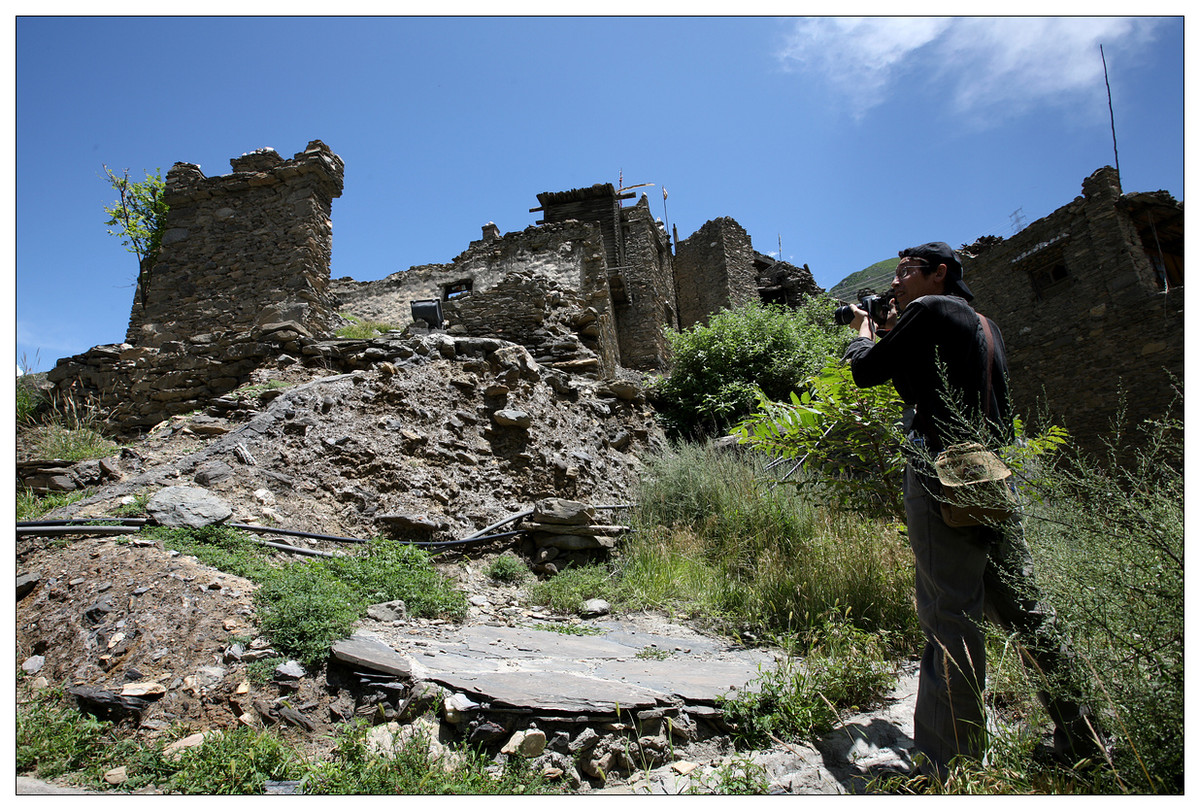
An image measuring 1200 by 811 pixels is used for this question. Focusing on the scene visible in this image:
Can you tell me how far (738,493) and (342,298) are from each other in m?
10.2

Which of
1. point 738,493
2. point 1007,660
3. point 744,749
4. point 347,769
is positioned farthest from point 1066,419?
point 347,769

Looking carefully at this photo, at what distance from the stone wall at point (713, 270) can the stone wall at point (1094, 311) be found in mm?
7831

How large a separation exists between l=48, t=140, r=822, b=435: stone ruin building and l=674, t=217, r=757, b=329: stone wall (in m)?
5.70

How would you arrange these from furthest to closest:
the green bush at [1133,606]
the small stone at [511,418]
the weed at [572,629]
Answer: the small stone at [511,418], the weed at [572,629], the green bush at [1133,606]

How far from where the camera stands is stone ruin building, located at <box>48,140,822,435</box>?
6.68 meters

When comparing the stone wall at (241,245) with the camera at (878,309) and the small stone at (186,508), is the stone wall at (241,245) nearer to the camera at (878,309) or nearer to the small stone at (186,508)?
the small stone at (186,508)

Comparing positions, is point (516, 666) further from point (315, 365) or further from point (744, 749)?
point (315, 365)

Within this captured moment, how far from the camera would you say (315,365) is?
21.5ft

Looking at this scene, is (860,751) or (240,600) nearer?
(860,751)

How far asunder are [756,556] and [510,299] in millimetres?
5057

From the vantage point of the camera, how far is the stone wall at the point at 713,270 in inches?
768

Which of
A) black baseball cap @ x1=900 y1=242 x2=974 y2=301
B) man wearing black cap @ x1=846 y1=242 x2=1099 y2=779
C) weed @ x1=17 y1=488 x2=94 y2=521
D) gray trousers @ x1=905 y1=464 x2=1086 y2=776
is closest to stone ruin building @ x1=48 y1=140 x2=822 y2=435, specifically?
weed @ x1=17 y1=488 x2=94 y2=521

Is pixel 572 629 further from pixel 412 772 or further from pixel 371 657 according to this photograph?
pixel 412 772

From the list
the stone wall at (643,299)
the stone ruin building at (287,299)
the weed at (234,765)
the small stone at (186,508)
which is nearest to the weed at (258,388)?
the stone ruin building at (287,299)
